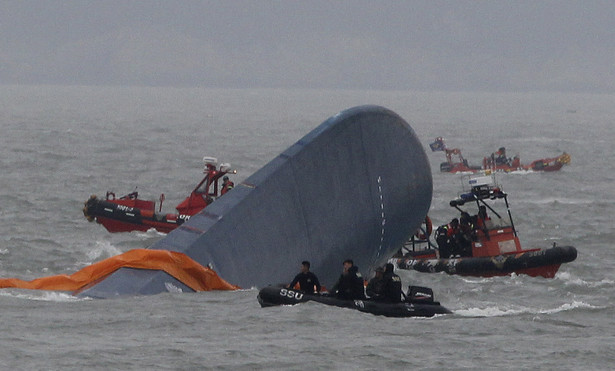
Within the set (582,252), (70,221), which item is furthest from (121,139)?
(582,252)

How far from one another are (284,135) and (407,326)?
99.7m

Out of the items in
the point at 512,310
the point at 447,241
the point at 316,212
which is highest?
the point at 316,212

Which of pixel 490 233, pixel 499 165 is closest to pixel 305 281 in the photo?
pixel 490 233

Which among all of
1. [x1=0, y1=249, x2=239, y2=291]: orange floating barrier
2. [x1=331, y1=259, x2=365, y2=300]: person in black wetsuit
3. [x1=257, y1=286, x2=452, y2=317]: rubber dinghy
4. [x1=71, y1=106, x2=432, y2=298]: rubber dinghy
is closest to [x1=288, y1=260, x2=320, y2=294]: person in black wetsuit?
[x1=257, y1=286, x2=452, y2=317]: rubber dinghy

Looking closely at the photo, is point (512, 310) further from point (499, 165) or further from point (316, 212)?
point (499, 165)

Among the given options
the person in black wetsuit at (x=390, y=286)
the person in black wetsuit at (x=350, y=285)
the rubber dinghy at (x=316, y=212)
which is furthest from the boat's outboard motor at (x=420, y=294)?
the rubber dinghy at (x=316, y=212)

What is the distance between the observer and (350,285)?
2516 cm

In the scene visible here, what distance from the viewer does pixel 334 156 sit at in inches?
1297

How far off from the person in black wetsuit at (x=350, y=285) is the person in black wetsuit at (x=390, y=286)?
53cm

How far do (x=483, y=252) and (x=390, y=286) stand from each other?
12.6 m

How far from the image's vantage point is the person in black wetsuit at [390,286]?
83.2 ft

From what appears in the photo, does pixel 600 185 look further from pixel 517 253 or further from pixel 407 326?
pixel 407 326

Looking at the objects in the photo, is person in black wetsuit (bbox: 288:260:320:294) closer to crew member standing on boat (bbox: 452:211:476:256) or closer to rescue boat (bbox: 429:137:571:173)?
crew member standing on boat (bbox: 452:211:476:256)

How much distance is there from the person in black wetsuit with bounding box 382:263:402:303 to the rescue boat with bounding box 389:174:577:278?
10.8 metres
